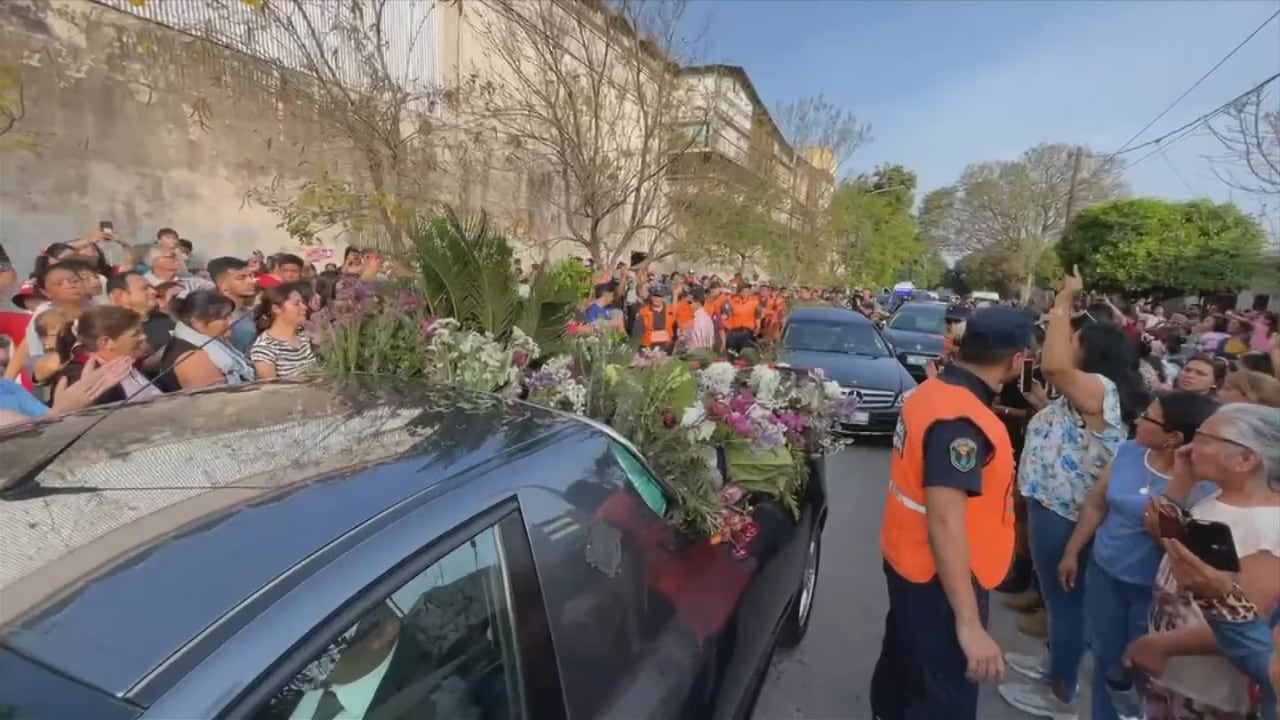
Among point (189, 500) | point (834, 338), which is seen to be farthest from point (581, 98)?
point (189, 500)

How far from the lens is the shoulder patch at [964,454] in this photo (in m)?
2.28

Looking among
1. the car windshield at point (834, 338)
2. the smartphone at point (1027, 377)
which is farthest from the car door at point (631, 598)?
the car windshield at point (834, 338)

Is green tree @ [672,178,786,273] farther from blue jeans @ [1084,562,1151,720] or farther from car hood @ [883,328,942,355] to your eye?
blue jeans @ [1084,562,1151,720]

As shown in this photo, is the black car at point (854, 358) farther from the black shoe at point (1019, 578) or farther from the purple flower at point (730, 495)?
the purple flower at point (730, 495)

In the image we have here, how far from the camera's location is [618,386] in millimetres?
2768

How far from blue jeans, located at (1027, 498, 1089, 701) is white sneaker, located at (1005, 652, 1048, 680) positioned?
0.26m

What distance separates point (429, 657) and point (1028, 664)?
368 centimetres

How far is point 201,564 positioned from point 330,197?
8870mm

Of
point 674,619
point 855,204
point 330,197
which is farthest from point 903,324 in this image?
point 855,204

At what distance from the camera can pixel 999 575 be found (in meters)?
2.52

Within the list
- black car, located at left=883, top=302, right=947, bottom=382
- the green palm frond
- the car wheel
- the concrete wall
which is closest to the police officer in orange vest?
the car wheel

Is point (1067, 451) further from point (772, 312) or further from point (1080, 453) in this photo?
point (772, 312)

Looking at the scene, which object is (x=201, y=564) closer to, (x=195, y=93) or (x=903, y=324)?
(x=195, y=93)

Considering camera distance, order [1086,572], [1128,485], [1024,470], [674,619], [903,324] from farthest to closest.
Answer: [903,324] < [1024,470] < [1086,572] < [1128,485] < [674,619]
